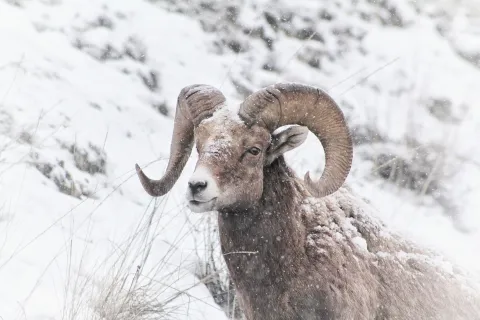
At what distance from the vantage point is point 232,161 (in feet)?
14.8

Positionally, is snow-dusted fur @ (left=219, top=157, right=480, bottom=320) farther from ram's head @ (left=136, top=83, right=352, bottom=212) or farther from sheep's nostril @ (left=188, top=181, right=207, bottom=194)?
sheep's nostril @ (left=188, top=181, right=207, bottom=194)

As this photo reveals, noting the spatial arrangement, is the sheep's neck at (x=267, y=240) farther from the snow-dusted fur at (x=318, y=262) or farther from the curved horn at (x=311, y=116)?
the curved horn at (x=311, y=116)

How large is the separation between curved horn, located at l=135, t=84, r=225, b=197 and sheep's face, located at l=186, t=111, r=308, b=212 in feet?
0.44

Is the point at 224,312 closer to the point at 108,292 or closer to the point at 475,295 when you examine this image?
the point at 108,292

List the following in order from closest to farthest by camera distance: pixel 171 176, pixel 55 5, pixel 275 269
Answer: pixel 275 269 → pixel 171 176 → pixel 55 5

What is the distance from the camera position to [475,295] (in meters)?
5.39

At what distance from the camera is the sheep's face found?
171 inches

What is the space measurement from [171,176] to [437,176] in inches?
294

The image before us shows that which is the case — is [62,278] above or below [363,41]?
above

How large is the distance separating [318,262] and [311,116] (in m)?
0.85

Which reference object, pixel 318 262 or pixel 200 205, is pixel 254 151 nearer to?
pixel 200 205

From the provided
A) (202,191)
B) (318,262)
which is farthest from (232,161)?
(318,262)

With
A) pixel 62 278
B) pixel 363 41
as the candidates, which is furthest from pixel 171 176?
pixel 363 41

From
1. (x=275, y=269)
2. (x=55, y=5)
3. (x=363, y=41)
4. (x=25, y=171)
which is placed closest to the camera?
(x=275, y=269)
